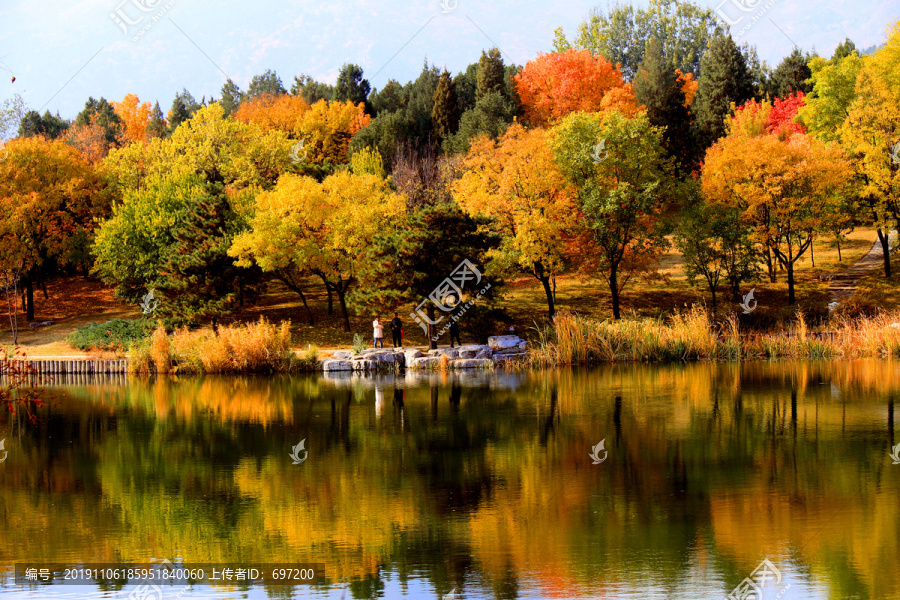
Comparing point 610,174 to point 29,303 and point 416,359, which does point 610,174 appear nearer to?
point 416,359

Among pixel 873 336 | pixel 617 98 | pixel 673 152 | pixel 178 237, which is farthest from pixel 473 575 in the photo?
pixel 673 152

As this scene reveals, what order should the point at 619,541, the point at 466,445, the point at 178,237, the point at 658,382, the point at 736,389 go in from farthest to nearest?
the point at 178,237
the point at 658,382
the point at 736,389
the point at 466,445
the point at 619,541

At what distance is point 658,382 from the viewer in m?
22.7

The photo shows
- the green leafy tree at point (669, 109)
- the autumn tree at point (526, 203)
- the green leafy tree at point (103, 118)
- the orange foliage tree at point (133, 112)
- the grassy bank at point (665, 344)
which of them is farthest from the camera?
the orange foliage tree at point (133, 112)

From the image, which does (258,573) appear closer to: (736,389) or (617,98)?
(736,389)

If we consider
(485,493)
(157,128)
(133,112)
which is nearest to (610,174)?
(485,493)

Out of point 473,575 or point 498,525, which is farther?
point 498,525

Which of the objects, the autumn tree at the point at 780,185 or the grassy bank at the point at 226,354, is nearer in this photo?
the grassy bank at the point at 226,354

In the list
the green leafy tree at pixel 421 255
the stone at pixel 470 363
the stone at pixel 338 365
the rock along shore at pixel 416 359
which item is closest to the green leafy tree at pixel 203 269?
the green leafy tree at pixel 421 255

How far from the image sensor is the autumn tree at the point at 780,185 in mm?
38312

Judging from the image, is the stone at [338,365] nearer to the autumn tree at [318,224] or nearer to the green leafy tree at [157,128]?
the autumn tree at [318,224]

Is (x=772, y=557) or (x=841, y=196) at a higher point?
(x=841, y=196)

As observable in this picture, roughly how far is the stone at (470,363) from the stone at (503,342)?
4.09 ft

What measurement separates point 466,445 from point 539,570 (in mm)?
6514
